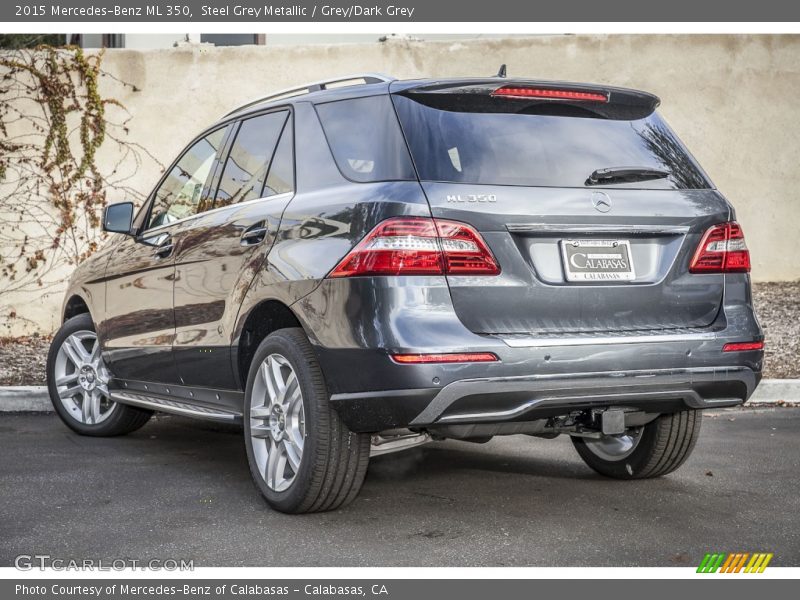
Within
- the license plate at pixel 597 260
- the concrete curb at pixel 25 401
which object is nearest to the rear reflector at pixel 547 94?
the license plate at pixel 597 260

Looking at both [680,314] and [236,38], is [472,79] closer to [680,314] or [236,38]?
[680,314]

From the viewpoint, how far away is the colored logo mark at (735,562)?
397 cm

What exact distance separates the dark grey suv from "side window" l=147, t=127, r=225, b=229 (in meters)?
0.61

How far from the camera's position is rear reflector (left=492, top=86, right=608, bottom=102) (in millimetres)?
4594

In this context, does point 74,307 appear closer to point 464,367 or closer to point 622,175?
point 464,367

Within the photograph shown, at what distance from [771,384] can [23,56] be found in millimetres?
8303

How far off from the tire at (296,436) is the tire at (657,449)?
63.9 inches

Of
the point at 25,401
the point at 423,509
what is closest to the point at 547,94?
the point at 423,509

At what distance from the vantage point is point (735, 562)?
4.05 m

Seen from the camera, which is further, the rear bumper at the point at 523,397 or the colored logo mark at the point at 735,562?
the rear bumper at the point at 523,397

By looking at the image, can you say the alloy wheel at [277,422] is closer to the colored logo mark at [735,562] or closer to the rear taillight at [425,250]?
the rear taillight at [425,250]

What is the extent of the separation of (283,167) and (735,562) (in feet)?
8.63

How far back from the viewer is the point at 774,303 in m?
11.7

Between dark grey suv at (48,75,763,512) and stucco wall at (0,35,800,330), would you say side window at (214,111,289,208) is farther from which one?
stucco wall at (0,35,800,330)
